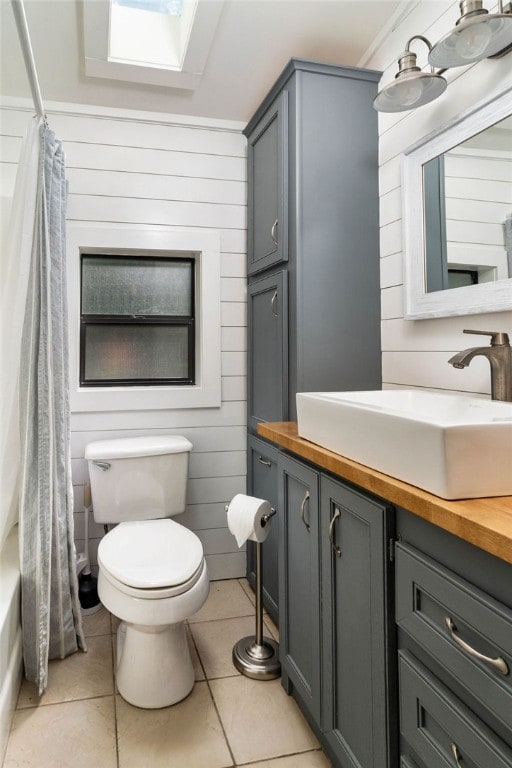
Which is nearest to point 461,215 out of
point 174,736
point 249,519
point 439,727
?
point 249,519

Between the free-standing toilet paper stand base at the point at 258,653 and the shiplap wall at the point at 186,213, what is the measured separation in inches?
26.3

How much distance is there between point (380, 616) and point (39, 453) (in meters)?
1.27

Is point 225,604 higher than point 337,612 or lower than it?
lower

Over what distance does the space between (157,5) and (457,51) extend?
4.09 ft

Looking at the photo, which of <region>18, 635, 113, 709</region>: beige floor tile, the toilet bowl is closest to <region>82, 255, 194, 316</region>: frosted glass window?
the toilet bowl

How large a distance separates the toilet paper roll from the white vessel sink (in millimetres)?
509

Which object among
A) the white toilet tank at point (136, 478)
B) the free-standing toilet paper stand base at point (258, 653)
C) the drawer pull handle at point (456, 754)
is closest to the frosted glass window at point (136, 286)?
the white toilet tank at point (136, 478)

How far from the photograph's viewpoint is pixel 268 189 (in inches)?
86.7

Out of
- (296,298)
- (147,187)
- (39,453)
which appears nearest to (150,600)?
(39,453)

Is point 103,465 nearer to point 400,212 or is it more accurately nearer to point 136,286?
point 136,286

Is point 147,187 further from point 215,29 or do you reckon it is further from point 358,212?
point 358,212

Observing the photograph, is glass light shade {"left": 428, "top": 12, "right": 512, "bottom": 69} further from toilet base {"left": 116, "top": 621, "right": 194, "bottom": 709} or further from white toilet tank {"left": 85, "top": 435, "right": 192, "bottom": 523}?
toilet base {"left": 116, "top": 621, "right": 194, "bottom": 709}

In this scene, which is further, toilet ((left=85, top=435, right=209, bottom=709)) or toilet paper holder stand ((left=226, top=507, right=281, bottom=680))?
toilet paper holder stand ((left=226, top=507, right=281, bottom=680))

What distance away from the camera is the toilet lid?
5.17 feet
